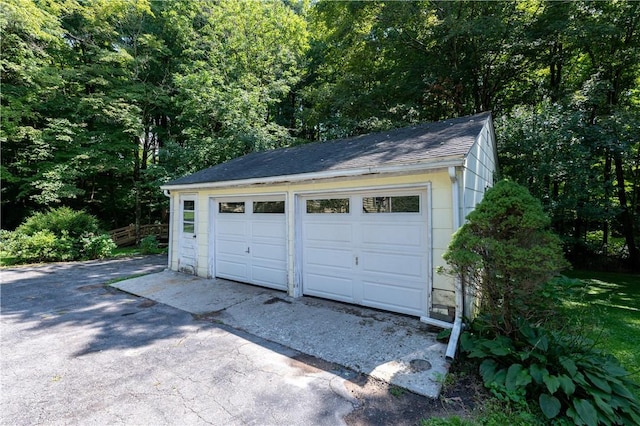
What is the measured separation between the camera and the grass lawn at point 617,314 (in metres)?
3.84

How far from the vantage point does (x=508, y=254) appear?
3.14 m

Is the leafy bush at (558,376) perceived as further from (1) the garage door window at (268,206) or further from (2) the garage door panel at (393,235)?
(1) the garage door window at (268,206)

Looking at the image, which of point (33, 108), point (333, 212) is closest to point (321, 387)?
point (333, 212)

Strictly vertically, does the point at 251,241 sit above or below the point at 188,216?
below

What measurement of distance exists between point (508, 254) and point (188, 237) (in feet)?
23.4

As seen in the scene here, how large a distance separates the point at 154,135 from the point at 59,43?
523 cm

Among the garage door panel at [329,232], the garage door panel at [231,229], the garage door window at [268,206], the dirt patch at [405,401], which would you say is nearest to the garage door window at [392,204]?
the garage door panel at [329,232]

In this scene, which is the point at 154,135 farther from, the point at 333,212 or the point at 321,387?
the point at 321,387

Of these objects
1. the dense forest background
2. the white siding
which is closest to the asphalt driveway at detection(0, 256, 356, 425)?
the white siding

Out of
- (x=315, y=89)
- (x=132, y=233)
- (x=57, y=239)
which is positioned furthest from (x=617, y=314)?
(x=132, y=233)

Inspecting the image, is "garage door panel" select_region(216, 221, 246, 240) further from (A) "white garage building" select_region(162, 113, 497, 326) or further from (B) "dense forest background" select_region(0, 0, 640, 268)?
(B) "dense forest background" select_region(0, 0, 640, 268)

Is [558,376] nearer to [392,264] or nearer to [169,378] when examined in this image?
[392,264]

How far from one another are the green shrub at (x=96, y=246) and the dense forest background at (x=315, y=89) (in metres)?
2.84

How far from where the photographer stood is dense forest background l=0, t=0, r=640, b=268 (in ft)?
29.5
